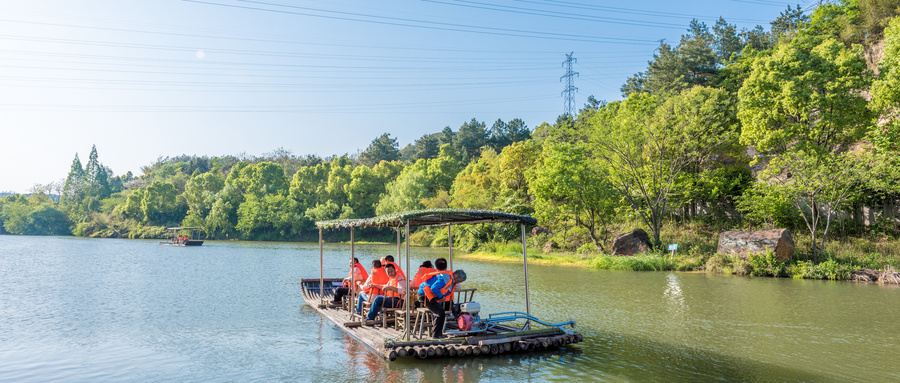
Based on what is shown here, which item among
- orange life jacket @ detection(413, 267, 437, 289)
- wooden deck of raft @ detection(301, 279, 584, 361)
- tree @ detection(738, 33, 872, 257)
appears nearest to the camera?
wooden deck of raft @ detection(301, 279, 584, 361)

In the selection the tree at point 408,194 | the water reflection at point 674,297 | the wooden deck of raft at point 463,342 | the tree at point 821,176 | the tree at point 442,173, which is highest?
the tree at point 442,173

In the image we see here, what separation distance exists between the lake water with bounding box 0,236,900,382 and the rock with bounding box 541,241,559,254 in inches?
562

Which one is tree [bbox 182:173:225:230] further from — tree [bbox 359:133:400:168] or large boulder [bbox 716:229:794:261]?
large boulder [bbox 716:229:794:261]

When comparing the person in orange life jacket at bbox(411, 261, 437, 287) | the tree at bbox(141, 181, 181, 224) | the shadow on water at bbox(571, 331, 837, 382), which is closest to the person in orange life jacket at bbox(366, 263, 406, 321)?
the person in orange life jacket at bbox(411, 261, 437, 287)

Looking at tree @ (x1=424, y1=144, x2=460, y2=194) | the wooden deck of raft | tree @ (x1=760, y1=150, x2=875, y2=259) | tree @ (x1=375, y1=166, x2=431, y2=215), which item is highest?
tree @ (x1=424, y1=144, x2=460, y2=194)

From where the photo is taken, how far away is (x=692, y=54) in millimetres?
47656

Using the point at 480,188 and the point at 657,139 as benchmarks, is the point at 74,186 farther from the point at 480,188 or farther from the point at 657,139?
the point at 657,139

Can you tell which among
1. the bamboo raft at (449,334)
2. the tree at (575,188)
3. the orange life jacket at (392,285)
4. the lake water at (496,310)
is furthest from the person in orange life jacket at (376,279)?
the tree at (575,188)

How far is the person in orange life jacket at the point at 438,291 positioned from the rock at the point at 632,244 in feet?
78.3

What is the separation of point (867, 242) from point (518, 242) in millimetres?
22836

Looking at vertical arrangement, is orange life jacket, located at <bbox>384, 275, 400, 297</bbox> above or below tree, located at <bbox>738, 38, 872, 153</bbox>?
below

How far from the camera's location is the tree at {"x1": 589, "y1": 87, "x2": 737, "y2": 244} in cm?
3291

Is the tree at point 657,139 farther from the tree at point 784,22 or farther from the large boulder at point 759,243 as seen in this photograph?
the tree at point 784,22

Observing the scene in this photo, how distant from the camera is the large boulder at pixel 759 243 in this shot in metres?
26.2
